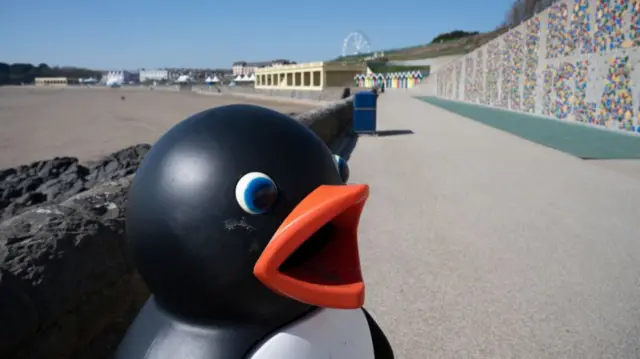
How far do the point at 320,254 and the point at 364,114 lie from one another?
1253cm

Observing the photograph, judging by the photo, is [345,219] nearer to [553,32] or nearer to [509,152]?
[509,152]

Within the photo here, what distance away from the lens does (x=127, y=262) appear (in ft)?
8.53

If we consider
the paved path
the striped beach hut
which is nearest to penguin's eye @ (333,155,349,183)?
the paved path

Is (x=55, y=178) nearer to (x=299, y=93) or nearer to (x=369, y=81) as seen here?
(x=299, y=93)

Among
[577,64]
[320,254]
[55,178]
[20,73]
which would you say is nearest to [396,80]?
[577,64]

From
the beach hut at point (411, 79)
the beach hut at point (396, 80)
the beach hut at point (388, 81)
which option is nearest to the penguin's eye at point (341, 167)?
the beach hut at point (411, 79)

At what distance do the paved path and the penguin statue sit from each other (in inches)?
63.4

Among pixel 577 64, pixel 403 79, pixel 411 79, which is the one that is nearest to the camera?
pixel 577 64

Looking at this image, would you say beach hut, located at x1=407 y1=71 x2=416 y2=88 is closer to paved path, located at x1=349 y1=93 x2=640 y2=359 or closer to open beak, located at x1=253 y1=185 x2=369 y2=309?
paved path, located at x1=349 y1=93 x2=640 y2=359

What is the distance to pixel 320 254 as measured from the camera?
1.51m

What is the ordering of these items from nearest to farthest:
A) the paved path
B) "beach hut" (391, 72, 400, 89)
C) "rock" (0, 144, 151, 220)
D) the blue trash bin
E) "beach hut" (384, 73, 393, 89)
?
the paved path, "rock" (0, 144, 151, 220), the blue trash bin, "beach hut" (391, 72, 400, 89), "beach hut" (384, 73, 393, 89)

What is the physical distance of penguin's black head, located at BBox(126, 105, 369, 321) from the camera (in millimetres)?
1363

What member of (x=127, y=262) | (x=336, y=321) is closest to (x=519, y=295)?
(x=336, y=321)

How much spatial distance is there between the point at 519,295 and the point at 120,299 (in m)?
2.67
